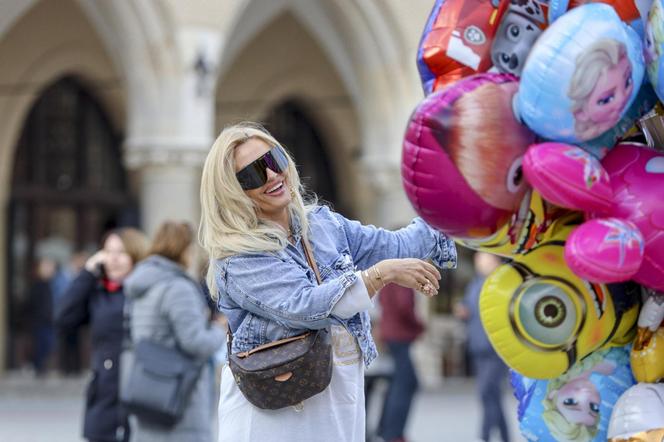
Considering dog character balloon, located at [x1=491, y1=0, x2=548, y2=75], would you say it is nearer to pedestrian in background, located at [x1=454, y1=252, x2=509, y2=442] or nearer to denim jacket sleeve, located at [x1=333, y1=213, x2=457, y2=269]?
denim jacket sleeve, located at [x1=333, y1=213, x2=457, y2=269]

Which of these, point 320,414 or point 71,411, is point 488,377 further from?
point 320,414

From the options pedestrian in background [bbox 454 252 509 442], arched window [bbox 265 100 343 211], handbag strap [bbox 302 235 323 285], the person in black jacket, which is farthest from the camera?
arched window [bbox 265 100 343 211]

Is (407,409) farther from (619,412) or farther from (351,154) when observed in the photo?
(351,154)

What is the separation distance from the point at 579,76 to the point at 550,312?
2.08ft

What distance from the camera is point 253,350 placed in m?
3.23

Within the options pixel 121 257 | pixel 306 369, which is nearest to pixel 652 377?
pixel 306 369

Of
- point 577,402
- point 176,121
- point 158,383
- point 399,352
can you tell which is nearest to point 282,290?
point 577,402

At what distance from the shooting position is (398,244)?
3531mm

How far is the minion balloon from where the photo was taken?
3.26 meters

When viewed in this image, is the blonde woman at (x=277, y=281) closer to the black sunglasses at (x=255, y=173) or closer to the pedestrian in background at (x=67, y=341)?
the black sunglasses at (x=255, y=173)

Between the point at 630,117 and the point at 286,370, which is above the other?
the point at 630,117

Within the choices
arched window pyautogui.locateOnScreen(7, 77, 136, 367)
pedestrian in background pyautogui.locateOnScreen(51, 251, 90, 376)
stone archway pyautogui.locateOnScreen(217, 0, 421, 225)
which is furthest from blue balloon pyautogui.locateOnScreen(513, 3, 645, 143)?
arched window pyautogui.locateOnScreen(7, 77, 136, 367)

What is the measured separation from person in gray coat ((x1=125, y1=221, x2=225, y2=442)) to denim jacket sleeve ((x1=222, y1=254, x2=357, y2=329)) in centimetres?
231

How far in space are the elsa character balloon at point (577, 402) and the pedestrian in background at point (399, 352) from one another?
5351 mm
